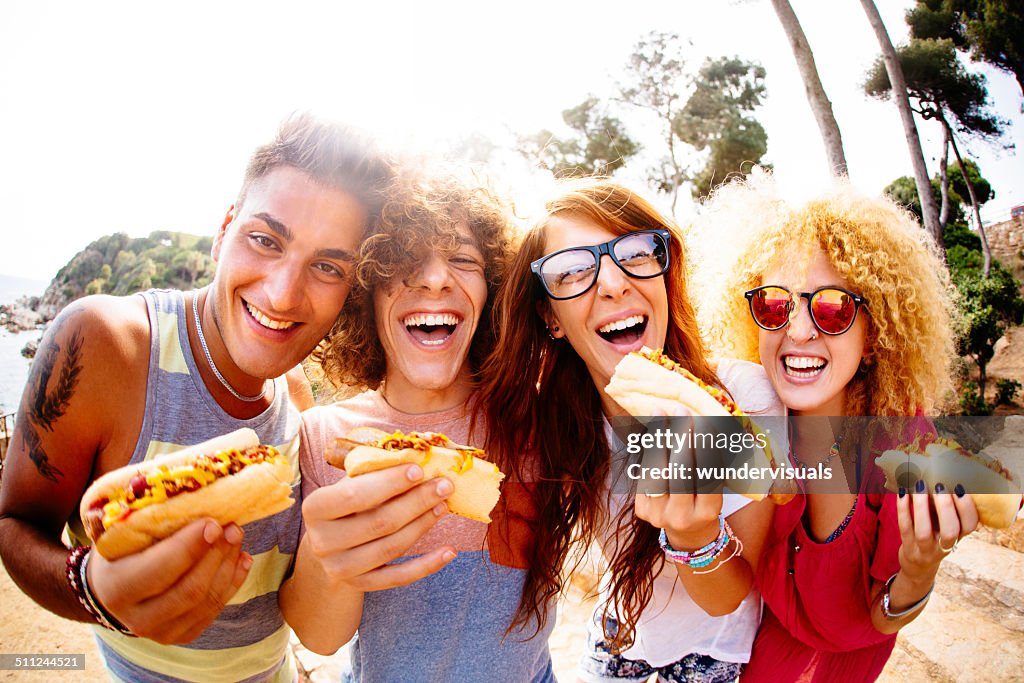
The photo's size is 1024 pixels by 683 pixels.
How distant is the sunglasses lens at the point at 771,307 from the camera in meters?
2.45

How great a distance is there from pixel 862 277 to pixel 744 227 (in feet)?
2.32

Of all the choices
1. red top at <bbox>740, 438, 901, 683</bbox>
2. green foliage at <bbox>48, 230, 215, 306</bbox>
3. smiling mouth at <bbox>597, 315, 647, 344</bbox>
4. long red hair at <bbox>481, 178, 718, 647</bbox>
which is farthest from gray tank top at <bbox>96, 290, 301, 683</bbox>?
green foliage at <bbox>48, 230, 215, 306</bbox>

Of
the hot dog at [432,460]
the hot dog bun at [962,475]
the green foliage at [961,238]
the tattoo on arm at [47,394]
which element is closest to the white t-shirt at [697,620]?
the hot dog bun at [962,475]

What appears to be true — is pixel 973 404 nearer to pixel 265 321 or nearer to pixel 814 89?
pixel 814 89

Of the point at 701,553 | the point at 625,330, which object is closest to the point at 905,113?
the point at 625,330

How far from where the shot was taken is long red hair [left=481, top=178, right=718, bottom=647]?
2.39m

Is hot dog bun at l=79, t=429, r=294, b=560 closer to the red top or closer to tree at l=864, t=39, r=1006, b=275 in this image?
the red top

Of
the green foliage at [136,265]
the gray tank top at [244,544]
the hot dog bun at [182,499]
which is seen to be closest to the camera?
the hot dog bun at [182,499]

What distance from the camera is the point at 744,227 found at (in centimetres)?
293

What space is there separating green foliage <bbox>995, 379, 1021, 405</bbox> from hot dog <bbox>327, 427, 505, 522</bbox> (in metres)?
12.2

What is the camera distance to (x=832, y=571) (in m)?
2.22

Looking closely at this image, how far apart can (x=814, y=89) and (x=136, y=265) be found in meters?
13.0

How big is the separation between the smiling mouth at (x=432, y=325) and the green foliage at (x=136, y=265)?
674cm

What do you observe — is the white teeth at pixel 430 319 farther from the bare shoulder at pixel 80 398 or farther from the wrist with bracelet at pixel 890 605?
the wrist with bracelet at pixel 890 605
